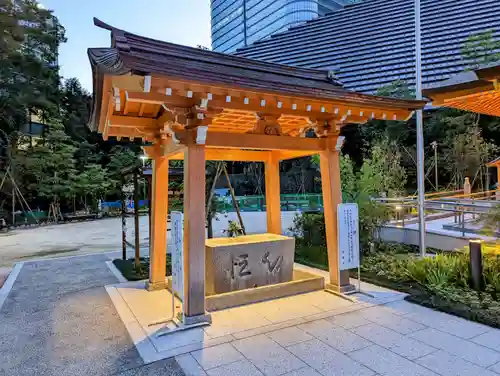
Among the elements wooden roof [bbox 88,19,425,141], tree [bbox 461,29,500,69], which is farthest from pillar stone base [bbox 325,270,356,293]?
tree [bbox 461,29,500,69]

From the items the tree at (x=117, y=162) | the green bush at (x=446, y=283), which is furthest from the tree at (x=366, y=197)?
the tree at (x=117, y=162)

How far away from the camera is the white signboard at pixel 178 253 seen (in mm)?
3674

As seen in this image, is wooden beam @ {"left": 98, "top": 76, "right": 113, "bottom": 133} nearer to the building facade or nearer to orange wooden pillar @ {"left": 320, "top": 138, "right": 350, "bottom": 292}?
orange wooden pillar @ {"left": 320, "top": 138, "right": 350, "bottom": 292}

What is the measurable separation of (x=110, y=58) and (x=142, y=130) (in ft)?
6.83

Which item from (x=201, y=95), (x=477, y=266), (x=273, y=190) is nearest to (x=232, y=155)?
(x=273, y=190)

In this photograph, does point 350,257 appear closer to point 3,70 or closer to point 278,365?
point 278,365

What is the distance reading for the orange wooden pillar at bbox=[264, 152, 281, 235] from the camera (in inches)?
245

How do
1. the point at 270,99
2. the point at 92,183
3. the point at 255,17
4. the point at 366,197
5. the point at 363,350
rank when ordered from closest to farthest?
the point at 363,350
the point at 270,99
the point at 366,197
the point at 92,183
the point at 255,17

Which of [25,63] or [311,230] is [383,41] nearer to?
[25,63]

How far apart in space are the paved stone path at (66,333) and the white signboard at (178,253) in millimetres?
763

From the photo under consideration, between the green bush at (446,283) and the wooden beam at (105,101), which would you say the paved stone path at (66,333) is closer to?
the wooden beam at (105,101)

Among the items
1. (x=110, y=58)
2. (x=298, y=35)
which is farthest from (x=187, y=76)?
(x=298, y=35)

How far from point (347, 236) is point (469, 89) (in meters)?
2.75

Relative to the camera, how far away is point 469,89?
14.8 ft
